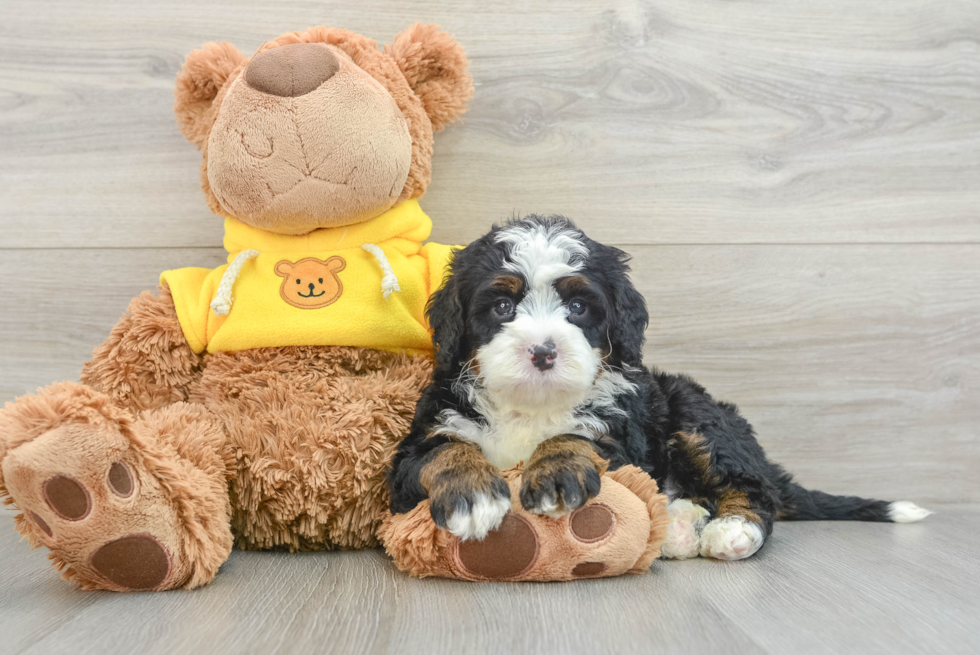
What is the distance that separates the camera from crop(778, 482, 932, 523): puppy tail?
2.15m

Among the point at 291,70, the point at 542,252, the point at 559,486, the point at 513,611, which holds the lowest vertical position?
the point at 513,611

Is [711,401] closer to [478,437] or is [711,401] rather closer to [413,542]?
[478,437]

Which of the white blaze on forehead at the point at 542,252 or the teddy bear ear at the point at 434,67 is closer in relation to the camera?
the white blaze on forehead at the point at 542,252

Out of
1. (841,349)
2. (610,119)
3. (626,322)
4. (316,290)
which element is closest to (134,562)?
(316,290)

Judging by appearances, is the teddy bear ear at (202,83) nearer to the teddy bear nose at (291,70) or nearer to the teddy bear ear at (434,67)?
the teddy bear nose at (291,70)

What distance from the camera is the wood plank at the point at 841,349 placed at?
2443 mm

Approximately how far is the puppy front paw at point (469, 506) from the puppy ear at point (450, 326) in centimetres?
32

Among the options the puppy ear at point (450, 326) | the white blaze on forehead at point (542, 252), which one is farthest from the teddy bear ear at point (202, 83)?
the white blaze on forehead at point (542, 252)

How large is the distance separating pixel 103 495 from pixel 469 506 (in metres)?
0.68

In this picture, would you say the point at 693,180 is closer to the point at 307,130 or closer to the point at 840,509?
the point at 840,509

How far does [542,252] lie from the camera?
5.27 feet

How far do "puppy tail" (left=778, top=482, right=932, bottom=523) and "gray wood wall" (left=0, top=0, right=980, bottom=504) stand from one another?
28cm

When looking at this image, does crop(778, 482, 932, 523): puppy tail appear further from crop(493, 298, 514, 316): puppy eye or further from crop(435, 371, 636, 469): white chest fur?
crop(493, 298, 514, 316): puppy eye

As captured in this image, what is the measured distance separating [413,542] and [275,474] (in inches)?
14.9
